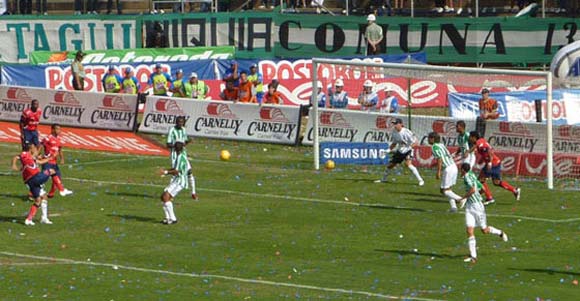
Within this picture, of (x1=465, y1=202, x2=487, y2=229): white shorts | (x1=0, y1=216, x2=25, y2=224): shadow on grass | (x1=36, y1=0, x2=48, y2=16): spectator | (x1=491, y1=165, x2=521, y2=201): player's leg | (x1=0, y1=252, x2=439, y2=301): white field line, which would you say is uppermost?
(x1=36, y1=0, x2=48, y2=16): spectator

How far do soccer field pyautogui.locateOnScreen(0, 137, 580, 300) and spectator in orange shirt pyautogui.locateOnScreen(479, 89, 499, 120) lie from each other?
2291 millimetres

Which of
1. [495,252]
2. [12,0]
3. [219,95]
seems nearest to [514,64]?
[219,95]

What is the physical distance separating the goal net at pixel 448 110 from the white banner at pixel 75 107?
23.7 feet

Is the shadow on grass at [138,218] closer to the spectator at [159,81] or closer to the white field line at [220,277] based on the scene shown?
the white field line at [220,277]

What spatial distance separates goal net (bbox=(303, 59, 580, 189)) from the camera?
35.1 meters

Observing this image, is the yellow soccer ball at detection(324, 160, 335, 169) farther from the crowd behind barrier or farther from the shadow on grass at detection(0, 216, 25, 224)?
the crowd behind barrier

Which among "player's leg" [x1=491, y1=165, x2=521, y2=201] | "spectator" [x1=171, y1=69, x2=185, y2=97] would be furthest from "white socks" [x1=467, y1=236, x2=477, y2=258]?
"spectator" [x1=171, y1=69, x2=185, y2=97]

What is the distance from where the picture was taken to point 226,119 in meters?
44.0

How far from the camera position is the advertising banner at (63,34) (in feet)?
182

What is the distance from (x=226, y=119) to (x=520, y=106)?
10.2m

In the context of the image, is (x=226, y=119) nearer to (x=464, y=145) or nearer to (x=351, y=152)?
(x=351, y=152)

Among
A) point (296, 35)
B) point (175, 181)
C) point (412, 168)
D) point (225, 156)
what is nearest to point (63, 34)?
point (296, 35)

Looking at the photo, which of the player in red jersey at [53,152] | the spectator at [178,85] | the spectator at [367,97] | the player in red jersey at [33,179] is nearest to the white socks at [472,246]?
the player in red jersey at [33,179]

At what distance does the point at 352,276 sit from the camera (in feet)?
78.8
